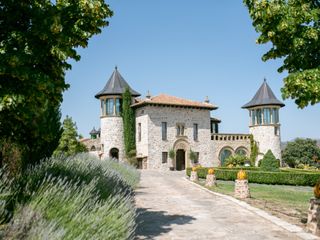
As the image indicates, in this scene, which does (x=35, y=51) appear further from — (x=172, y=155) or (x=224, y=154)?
(x=224, y=154)

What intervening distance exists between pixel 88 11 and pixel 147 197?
9334 millimetres

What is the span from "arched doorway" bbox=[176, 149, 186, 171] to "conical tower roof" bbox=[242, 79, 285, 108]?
945 centimetres

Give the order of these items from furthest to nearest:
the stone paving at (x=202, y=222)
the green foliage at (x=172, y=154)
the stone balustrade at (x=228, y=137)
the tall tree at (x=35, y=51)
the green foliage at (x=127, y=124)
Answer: the stone balustrade at (x=228, y=137) < the green foliage at (x=127, y=124) < the green foliage at (x=172, y=154) < the stone paving at (x=202, y=222) < the tall tree at (x=35, y=51)

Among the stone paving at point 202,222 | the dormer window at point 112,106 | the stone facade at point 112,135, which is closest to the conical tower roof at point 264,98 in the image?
the dormer window at point 112,106

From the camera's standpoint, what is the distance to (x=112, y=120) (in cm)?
3809

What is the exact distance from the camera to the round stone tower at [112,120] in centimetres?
3803

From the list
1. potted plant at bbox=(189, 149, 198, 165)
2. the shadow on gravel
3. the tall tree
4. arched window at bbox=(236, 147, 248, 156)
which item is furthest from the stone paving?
arched window at bbox=(236, 147, 248, 156)

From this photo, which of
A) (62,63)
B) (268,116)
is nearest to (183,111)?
(268,116)

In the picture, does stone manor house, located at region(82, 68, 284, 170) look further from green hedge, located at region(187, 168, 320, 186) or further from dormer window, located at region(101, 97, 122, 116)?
green hedge, located at region(187, 168, 320, 186)

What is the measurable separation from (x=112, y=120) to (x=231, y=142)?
538 inches

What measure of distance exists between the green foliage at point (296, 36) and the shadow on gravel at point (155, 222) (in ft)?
12.9

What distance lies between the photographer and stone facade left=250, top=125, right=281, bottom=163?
4006cm

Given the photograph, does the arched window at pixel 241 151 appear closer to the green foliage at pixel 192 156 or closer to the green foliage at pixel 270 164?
the green foliage at pixel 192 156

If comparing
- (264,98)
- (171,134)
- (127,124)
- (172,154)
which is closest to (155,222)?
(172,154)
